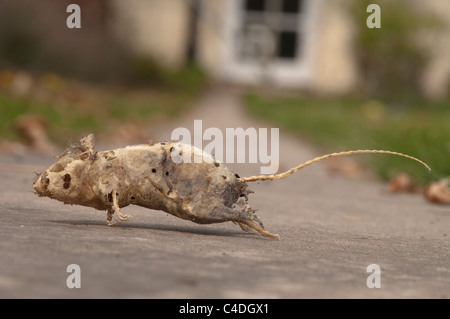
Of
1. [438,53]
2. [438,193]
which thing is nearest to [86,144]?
[438,193]

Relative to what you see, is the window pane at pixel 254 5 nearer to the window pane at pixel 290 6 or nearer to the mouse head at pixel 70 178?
the window pane at pixel 290 6

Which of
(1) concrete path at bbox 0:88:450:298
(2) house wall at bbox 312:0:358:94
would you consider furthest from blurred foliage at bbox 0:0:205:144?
(1) concrete path at bbox 0:88:450:298

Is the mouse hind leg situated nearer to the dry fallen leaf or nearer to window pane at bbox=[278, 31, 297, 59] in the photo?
the dry fallen leaf

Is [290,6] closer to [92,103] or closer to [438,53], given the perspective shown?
[438,53]

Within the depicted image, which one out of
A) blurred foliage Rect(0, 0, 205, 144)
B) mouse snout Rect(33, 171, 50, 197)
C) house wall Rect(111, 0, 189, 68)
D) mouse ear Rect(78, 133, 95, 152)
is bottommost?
mouse snout Rect(33, 171, 50, 197)

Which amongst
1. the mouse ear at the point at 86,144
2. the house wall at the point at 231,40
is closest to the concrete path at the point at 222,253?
the mouse ear at the point at 86,144
